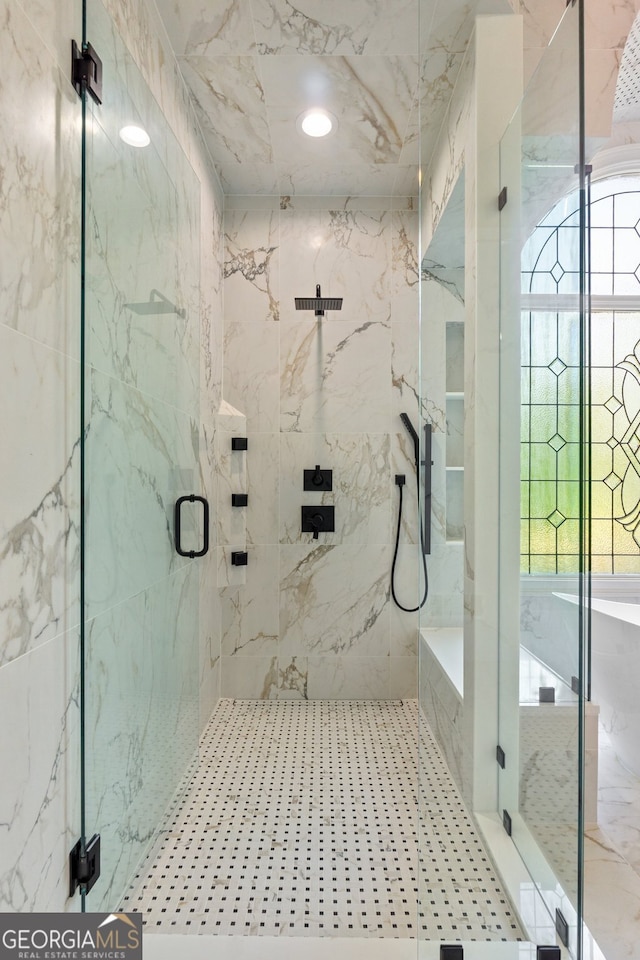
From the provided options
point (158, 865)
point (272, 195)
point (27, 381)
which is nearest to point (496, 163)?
point (27, 381)

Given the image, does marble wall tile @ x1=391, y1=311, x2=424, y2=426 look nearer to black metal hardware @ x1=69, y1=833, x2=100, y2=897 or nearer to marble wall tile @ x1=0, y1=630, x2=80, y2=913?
marble wall tile @ x1=0, y1=630, x2=80, y2=913

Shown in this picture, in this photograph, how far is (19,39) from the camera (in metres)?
1.04

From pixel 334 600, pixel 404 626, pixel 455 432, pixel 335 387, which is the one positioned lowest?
pixel 404 626

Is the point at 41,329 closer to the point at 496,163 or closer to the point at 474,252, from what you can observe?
the point at 474,252

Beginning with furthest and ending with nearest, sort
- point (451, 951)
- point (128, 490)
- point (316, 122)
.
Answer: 1. point (316, 122)
2. point (128, 490)
3. point (451, 951)

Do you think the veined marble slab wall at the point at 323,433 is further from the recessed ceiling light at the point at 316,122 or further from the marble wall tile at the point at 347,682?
the recessed ceiling light at the point at 316,122

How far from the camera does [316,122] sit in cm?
251

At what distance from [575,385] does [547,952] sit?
1.12 meters

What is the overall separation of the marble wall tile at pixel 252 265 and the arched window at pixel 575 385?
68.2 inches

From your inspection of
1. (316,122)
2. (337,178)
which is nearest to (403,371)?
(337,178)

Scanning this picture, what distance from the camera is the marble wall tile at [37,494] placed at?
1027 millimetres

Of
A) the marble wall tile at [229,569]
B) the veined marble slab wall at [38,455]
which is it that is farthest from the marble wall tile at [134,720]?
the marble wall tile at [229,569]

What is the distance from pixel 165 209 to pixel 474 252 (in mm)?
1064

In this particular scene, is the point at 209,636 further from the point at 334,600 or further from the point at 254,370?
the point at 254,370
